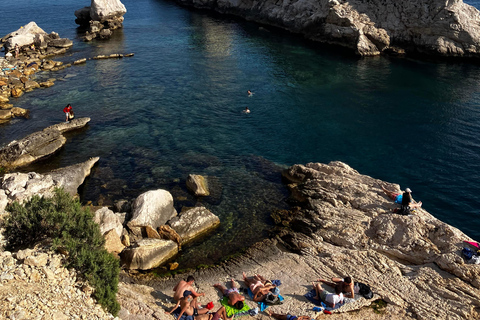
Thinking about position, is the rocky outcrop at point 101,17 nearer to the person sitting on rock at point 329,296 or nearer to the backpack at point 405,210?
the backpack at point 405,210

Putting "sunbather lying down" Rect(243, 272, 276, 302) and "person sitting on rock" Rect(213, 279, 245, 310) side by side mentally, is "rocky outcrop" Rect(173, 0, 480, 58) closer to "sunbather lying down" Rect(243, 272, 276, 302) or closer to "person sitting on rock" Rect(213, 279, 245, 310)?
"sunbather lying down" Rect(243, 272, 276, 302)

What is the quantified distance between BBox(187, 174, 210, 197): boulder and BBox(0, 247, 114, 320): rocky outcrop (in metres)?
14.8

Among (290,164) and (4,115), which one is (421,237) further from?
(4,115)

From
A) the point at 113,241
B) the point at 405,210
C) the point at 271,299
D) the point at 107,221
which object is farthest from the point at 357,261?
the point at 107,221

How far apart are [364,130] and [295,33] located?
45.7 metres

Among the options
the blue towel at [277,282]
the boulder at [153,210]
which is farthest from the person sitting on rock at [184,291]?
the boulder at [153,210]

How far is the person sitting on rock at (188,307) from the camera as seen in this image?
1870 centimetres

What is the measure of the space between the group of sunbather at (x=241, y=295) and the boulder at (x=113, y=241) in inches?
236

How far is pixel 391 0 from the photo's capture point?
66938 mm

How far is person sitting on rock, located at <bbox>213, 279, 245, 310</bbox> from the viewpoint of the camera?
64.2 feet

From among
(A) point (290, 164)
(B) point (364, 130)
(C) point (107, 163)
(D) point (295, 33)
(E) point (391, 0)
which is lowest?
(C) point (107, 163)

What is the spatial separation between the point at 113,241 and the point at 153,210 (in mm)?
3669

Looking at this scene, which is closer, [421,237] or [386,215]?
[421,237]

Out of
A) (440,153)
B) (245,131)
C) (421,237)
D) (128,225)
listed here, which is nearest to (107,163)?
(128,225)
